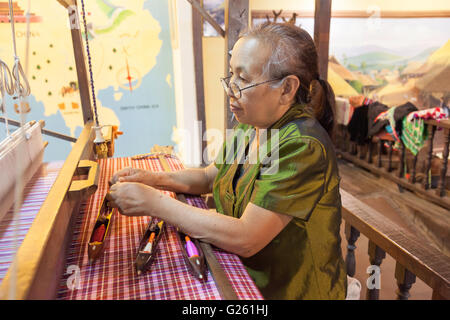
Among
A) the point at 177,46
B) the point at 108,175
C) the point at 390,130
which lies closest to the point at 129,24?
the point at 177,46

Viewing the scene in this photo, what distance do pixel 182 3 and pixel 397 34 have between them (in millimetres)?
3961

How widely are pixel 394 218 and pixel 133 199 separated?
3952 mm

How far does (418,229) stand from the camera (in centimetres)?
393

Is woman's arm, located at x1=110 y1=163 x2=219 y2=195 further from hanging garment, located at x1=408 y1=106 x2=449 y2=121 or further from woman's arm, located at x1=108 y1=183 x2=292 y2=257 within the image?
hanging garment, located at x1=408 y1=106 x2=449 y2=121

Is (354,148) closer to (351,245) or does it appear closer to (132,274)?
(351,245)

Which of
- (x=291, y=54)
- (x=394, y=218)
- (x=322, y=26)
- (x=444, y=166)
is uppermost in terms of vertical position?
(x=322, y=26)

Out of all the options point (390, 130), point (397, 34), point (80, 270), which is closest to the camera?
point (80, 270)

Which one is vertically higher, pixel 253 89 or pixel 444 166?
pixel 253 89

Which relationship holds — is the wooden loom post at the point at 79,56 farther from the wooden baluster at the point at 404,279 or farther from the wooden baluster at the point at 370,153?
the wooden baluster at the point at 370,153

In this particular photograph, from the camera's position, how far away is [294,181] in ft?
3.54

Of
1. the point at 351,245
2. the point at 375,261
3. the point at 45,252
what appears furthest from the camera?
the point at 351,245

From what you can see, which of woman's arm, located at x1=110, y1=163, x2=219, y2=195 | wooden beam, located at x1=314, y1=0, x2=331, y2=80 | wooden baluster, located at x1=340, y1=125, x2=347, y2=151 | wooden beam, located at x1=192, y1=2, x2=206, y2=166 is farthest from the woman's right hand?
wooden baluster, located at x1=340, y1=125, x2=347, y2=151

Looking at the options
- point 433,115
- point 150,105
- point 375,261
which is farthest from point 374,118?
point 375,261
